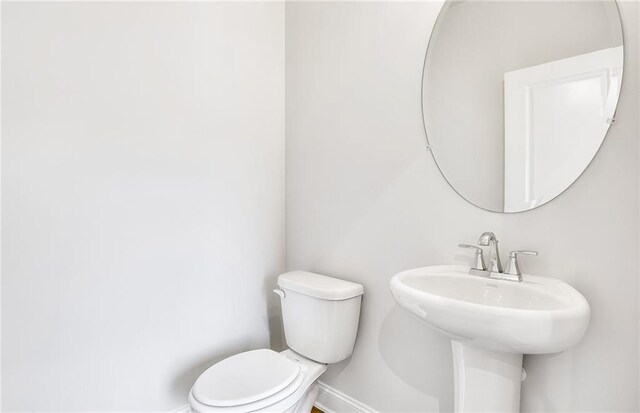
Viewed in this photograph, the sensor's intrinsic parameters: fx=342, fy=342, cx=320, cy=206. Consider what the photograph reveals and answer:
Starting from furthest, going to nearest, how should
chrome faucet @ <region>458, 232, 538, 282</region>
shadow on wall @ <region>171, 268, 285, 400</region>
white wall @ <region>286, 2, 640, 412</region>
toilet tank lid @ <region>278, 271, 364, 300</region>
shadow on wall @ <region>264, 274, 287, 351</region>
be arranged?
shadow on wall @ <region>264, 274, 287, 351</region> → shadow on wall @ <region>171, 268, 285, 400</region> → toilet tank lid @ <region>278, 271, 364, 300</region> → chrome faucet @ <region>458, 232, 538, 282</region> → white wall @ <region>286, 2, 640, 412</region>

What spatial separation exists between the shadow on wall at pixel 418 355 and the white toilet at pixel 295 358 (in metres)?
0.17

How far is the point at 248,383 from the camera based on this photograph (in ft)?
4.22

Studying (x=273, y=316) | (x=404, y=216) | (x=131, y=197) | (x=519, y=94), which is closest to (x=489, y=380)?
(x=404, y=216)

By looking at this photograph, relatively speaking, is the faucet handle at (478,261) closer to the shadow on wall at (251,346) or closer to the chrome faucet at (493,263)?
the chrome faucet at (493,263)

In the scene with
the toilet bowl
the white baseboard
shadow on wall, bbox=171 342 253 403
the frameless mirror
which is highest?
the frameless mirror

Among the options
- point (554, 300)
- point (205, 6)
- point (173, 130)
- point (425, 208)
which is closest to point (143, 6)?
point (205, 6)

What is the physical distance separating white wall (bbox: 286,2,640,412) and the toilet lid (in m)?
0.42

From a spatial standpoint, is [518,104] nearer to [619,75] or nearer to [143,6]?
[619,75]

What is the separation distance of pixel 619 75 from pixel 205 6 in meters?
1.61

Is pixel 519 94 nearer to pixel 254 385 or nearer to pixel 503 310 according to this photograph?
pixel 503 310

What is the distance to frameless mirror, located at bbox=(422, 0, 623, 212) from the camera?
101cm

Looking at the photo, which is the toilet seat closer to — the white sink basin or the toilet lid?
the toilet lid

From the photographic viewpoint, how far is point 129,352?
55.4 inches

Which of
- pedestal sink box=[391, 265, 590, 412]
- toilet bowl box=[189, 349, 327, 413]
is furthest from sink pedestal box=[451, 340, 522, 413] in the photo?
toilet bowl box=[189, 349, 327, 413]
